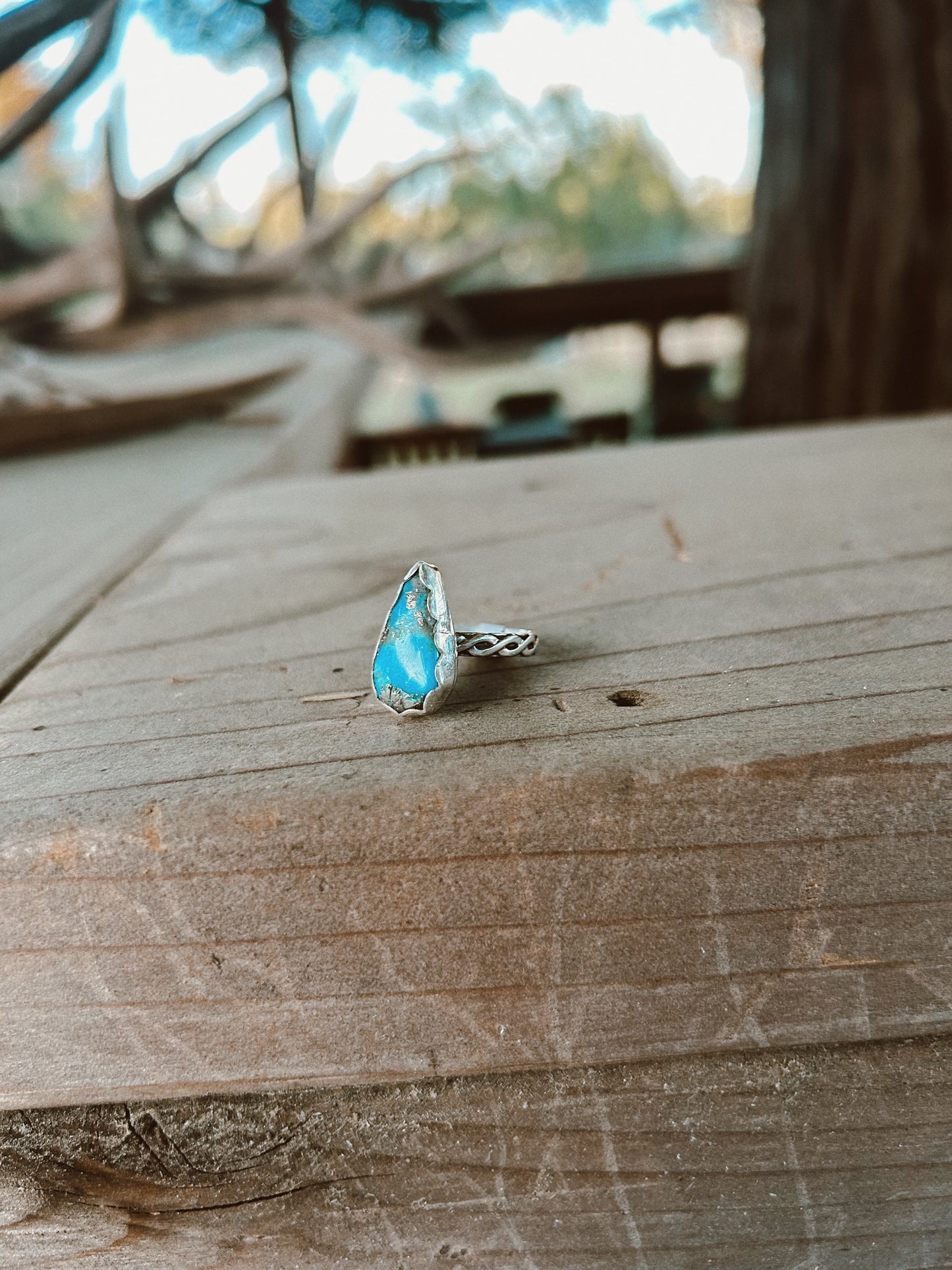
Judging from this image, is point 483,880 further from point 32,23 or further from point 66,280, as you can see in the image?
point 66,280

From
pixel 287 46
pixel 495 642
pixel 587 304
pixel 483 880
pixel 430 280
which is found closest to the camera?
pixel 483 880

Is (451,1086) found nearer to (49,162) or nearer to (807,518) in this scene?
(807,518)

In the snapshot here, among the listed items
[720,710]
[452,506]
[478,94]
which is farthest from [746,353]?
[478,94]

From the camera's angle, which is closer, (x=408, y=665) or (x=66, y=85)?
(x=408, y=665)

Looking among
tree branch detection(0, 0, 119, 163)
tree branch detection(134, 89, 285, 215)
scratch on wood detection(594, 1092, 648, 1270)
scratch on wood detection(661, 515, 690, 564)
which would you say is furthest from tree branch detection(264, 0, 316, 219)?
scratch on wood detection(594, 1092, 648, 1270)

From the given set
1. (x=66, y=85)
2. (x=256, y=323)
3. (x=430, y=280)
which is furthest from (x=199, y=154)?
(x=430, y=280)

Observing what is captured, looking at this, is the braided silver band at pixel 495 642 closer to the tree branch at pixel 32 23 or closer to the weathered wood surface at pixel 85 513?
the weathered wood surface at pixel 85 513
